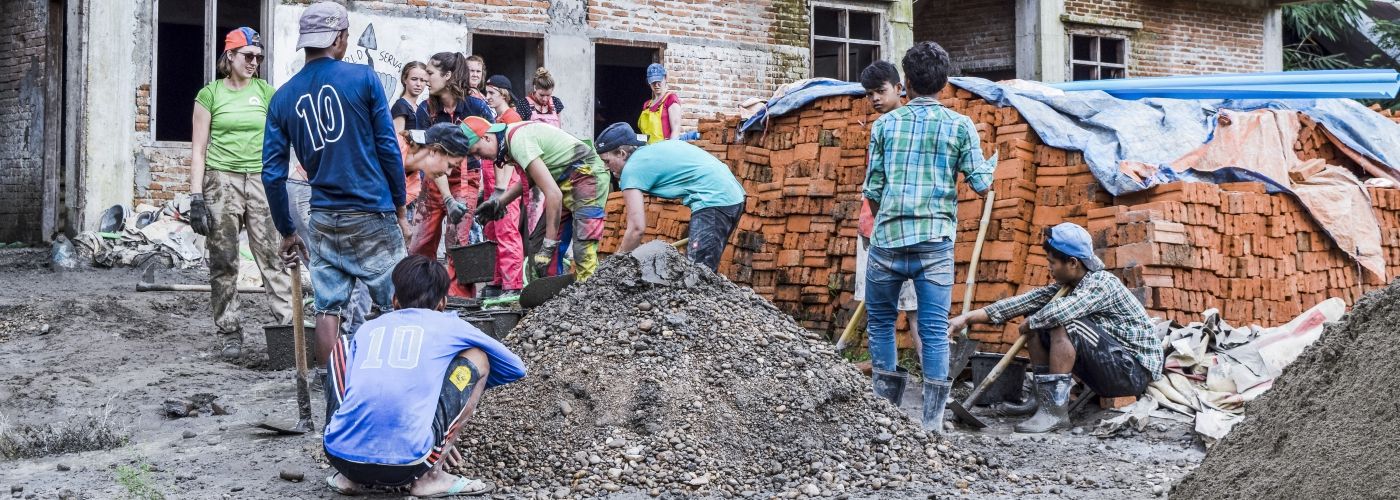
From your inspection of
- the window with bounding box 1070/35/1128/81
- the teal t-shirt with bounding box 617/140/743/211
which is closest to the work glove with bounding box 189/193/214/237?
the teal t-shirt with bounding box 617/140/743/211

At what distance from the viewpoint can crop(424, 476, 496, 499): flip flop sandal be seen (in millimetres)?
4609

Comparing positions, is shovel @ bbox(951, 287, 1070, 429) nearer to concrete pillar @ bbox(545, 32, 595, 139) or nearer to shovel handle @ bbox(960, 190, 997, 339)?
shovel handle @ bbox(960, 190, 997, 339)

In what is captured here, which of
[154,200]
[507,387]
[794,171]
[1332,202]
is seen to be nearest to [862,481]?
[507,387]

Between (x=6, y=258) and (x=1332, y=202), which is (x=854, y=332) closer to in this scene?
(x=1332, y=202)

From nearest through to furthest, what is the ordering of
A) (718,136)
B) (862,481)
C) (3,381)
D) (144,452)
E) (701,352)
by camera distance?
(862,481) → (144,452) → (701,352) → (3,381) → (718,136)

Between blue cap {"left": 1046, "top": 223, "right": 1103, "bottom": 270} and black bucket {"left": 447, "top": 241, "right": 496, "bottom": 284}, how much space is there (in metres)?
3.21

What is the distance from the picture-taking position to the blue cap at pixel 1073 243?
6273mm

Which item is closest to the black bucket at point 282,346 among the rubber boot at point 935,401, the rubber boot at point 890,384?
the rubber boot at point 890,384

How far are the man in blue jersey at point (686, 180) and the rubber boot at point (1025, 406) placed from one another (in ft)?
5.32

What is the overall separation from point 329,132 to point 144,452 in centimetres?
149

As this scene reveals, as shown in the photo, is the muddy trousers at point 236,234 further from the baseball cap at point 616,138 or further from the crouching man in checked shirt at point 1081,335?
the crouching man in checked shirt at point 1081,335

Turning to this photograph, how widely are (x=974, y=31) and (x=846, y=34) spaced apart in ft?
10.1

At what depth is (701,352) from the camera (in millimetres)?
5719

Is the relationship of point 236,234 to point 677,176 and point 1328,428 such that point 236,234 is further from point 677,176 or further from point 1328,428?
point 1328,428
